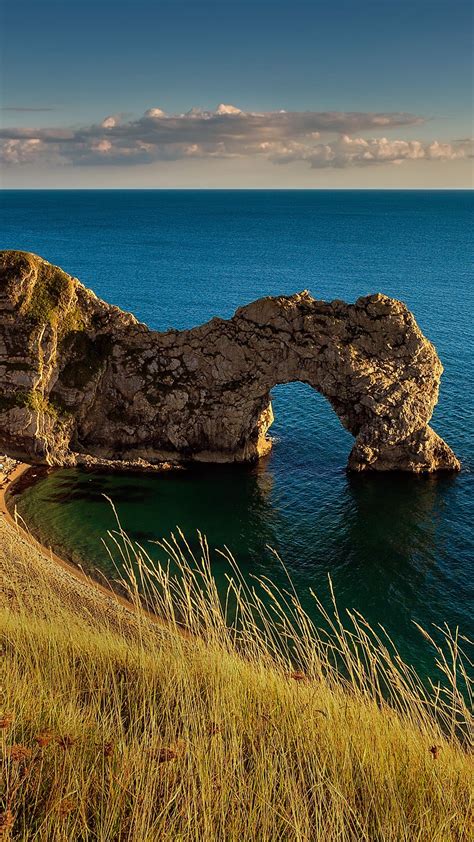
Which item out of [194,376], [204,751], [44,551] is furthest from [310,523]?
[204,751]

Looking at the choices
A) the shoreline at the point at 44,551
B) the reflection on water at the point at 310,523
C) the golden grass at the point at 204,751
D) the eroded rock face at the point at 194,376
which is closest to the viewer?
the golden grass at the point at 204,751

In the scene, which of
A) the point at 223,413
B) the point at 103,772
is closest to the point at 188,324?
the point at 223,413

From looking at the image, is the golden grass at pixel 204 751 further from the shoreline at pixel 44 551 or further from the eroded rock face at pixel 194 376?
the eroded rock face at pixel 194 376

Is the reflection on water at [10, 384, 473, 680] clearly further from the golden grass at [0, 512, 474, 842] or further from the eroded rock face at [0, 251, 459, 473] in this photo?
the golden grass at [0, 512, 474, 842]

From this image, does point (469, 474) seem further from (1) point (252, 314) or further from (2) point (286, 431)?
(1) point (252, 314)

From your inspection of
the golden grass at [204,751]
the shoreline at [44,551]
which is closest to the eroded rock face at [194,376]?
the shoreline at [44,551]

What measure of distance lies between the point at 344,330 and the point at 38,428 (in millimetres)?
26591

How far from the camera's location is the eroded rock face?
2039 inches

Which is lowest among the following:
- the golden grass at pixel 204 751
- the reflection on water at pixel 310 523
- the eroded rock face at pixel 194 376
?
the reflection on water at pixel 310 523

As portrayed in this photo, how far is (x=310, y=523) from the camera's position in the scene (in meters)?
44.8

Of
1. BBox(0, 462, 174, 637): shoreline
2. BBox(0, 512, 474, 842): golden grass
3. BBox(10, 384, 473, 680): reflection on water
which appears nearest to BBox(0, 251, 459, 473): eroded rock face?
BBox(0, 462, 174, 637): shoreline

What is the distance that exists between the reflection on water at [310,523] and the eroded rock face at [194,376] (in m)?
2.85

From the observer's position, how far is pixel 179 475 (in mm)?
52250

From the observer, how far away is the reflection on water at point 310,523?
36656mm
